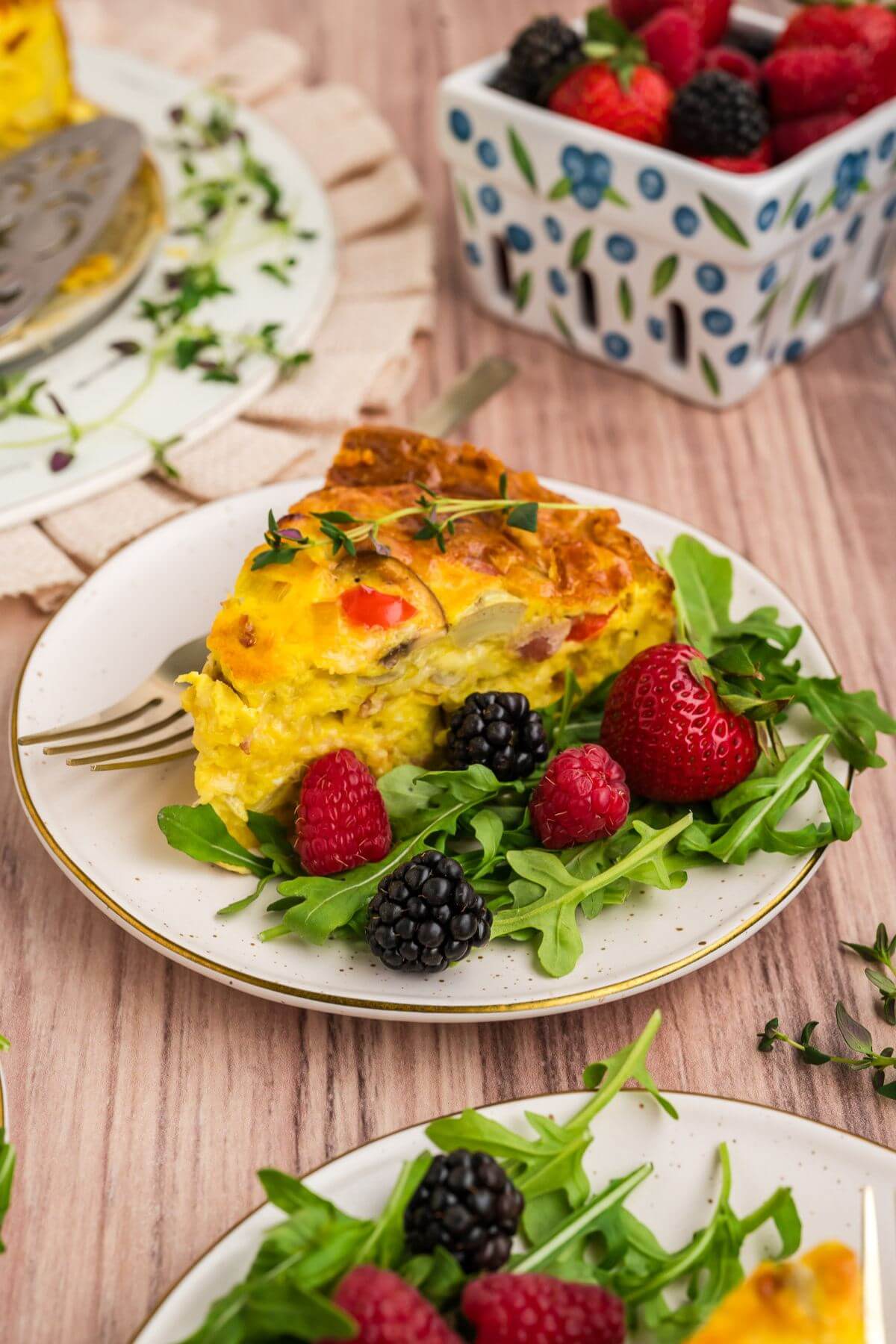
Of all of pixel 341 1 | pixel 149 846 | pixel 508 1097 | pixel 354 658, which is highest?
pixel 341 1

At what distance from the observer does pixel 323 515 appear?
1.98m

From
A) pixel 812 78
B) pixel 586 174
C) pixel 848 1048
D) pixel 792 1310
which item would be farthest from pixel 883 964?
pixel 812 78

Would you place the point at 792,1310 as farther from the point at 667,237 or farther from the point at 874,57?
the point at 874,57

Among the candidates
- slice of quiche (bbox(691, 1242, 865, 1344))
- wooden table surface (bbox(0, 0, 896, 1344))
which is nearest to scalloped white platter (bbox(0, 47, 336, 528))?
wooden table surface (bbox(0, 0, 896, 1344))

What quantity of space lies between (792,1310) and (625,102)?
2.33 meters

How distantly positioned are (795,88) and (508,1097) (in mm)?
2174

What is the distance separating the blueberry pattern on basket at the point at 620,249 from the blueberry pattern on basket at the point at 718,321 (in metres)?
0.21

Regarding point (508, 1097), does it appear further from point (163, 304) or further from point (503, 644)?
point (163, 304)

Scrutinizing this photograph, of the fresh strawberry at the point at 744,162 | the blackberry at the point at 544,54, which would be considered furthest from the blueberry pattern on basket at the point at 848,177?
the blackberry at the point at 544,54

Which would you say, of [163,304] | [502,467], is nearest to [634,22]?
[163,304]

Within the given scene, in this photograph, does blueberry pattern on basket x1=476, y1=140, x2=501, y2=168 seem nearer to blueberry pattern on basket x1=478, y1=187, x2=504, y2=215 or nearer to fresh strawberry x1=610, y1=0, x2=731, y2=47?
blueberry pattern on basket x1=478, y1=187, x2=504, y2=215

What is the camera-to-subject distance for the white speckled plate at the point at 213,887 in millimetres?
1626

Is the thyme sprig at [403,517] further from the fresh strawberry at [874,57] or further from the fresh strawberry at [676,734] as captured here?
the fresh strawberry at [874,57]

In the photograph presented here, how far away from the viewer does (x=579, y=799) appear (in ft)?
5.91
